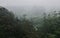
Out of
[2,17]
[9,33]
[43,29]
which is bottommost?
[43,29]

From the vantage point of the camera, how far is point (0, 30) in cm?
1135

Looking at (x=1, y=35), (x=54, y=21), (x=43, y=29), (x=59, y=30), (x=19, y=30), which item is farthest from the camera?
(x=54, y=21)

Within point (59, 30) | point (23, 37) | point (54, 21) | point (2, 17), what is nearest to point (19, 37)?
point (23, 37)

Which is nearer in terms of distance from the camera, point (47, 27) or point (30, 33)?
point (30, 33)

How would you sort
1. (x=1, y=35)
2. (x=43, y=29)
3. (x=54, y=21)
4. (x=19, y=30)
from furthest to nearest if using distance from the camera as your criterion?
(x=54, y=21) → (x=43, y=29) → (x=19, y=30) → (x=1, y=35)

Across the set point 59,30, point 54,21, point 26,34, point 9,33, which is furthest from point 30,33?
point 54,21

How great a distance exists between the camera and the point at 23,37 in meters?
11.7

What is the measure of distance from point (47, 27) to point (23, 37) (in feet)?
20.9

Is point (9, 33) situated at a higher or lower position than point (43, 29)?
higher

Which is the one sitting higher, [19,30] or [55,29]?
[19,30]

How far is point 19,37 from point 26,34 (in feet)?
1.90

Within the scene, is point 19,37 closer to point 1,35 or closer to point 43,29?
point 1,35

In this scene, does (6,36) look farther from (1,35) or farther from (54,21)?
(54,21)

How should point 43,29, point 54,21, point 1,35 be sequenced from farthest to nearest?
point 54,21
point 43,29
point 1,35
